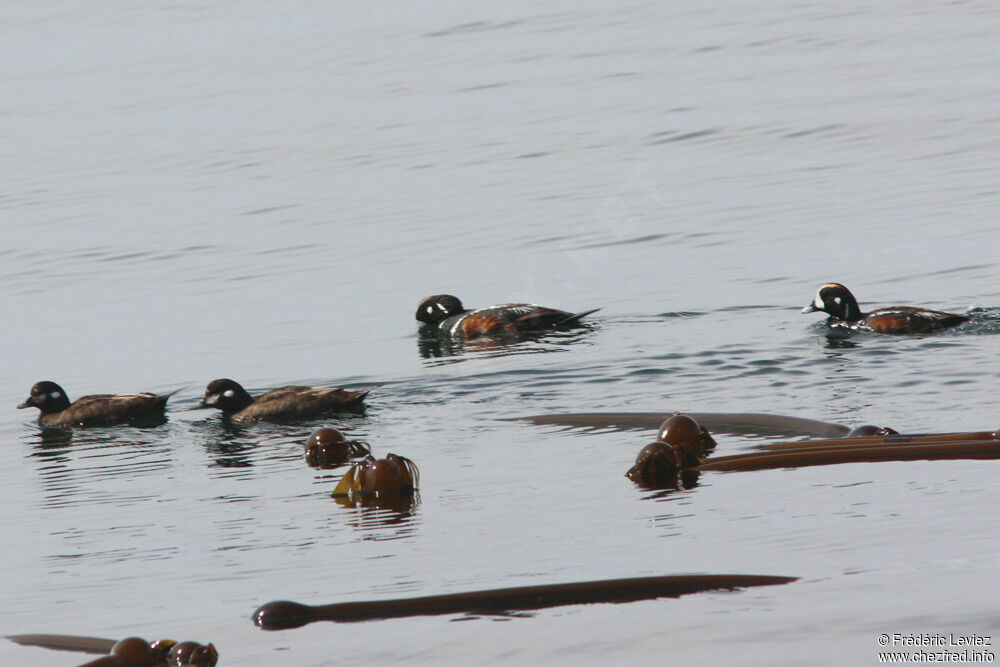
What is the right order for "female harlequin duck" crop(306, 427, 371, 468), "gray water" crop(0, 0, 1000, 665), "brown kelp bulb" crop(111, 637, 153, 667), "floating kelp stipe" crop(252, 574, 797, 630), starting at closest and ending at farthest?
"brown kelp bulb" crop(111, 637, 153, 667), "floating kelp stipe" crop(252, 574, 797, 630), "gray water" crop(0, 0, 1000, 665), "female harlequin duck" crop(306, 427, 371, 468)

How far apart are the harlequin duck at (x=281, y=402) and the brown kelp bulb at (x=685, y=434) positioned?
164 inches

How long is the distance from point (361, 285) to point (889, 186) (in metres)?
9.00

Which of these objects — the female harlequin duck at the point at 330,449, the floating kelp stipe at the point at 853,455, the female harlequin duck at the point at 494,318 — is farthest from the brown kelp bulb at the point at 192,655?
the female harlequin duck at the point at 494,318

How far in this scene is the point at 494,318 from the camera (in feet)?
Result: 62.3

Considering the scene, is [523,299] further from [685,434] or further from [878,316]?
[685,434]

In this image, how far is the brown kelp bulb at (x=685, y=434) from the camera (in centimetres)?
1152

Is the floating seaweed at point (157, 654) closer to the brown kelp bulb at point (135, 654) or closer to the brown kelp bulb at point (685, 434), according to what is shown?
the brown kelp bulb at point (135, 654)

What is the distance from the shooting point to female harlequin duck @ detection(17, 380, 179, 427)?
15.4m

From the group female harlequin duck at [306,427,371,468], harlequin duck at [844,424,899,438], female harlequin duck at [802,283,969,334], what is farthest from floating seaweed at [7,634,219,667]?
female harlequin duck at [802,283,969,334]

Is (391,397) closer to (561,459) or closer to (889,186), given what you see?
(561,459)

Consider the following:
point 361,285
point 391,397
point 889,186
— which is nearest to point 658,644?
point 391,397

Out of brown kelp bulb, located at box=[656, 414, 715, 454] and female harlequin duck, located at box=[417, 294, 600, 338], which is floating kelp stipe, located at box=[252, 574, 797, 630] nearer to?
brown kelp bulb, located at box=[656, 414, 715, 454]

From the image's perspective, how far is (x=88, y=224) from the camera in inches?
1188

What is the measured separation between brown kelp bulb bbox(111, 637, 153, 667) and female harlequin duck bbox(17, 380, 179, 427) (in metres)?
8.08
